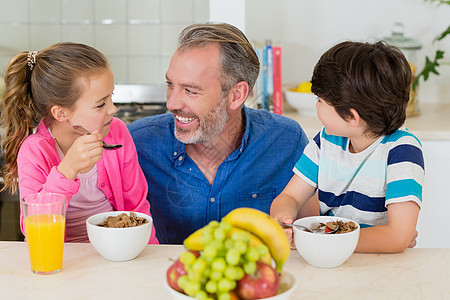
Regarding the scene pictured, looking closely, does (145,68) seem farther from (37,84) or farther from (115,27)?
(37,84)

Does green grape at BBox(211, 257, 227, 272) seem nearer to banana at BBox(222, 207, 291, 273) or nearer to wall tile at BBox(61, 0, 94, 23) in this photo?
banana at BBox(222, 207, 291, 273)

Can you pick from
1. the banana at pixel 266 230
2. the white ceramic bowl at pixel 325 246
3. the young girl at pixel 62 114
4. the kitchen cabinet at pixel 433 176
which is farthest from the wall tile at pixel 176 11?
the banana at pixel 266 230

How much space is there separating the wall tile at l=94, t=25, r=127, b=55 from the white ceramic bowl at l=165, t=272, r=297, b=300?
2756 mm

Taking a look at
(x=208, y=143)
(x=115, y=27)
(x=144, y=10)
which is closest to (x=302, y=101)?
(x=208, y=143)

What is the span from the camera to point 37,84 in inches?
62.9

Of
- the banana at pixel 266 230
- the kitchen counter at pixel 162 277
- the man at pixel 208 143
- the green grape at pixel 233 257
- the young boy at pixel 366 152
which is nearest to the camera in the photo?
the green grape at pixel 233 257

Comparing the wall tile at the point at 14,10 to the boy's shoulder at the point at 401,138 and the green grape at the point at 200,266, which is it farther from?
the green grape at the point at 200,266

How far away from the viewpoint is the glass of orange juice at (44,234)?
1.11 metres

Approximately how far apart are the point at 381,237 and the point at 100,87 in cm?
83

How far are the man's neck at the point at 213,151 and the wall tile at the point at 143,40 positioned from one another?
170 centimetres

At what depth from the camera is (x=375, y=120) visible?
54.6 inches

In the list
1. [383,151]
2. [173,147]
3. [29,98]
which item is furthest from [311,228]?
[29,98]

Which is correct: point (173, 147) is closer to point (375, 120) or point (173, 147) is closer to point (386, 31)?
point (375, 120)

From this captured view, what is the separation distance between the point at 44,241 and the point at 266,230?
1.49 ft
